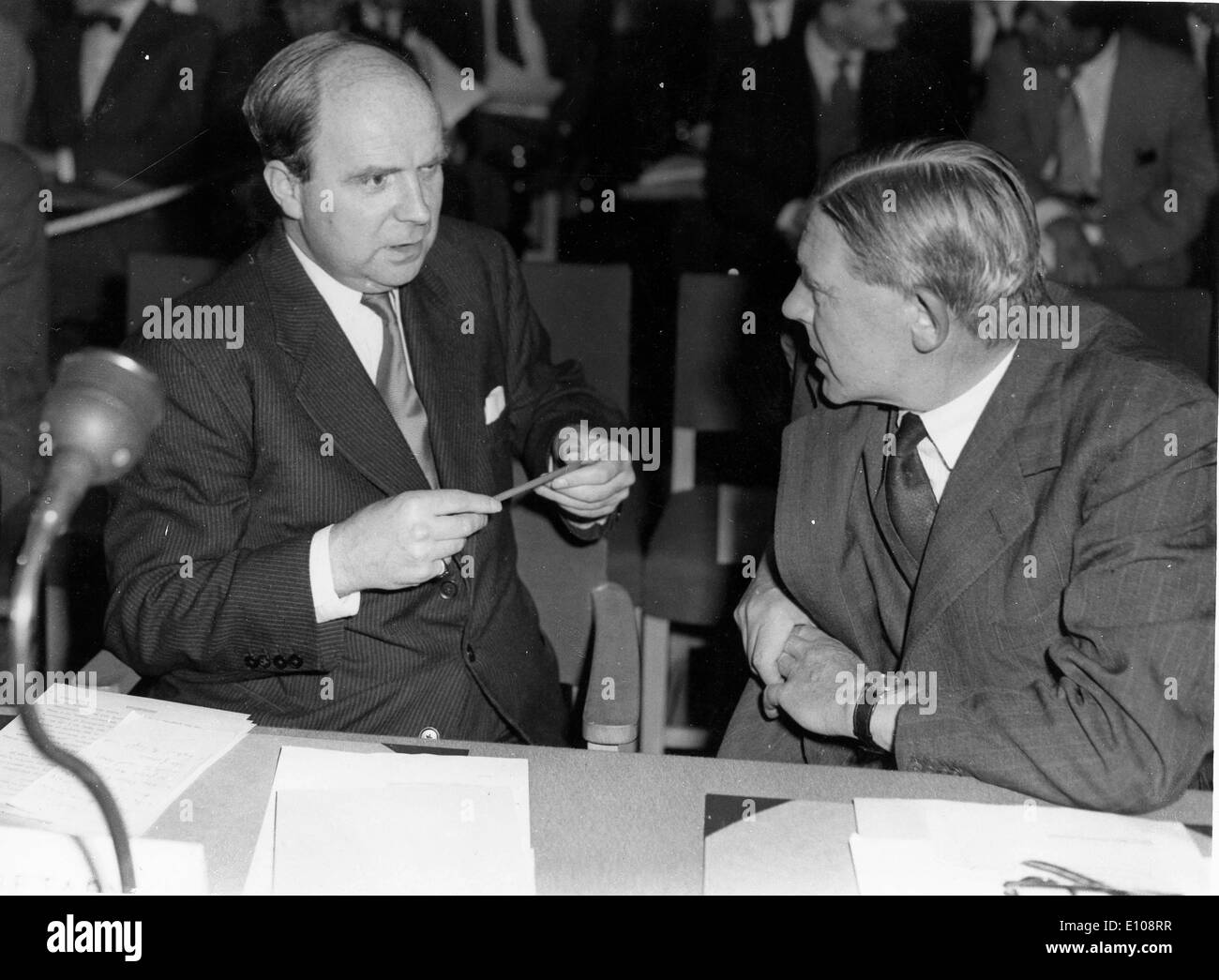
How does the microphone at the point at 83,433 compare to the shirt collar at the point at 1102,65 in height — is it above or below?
below

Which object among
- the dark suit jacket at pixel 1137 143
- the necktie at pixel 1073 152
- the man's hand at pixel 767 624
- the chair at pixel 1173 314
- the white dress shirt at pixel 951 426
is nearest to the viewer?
the white dress shirt at pixel 951 426

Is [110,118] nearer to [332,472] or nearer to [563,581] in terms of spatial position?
[332,472]

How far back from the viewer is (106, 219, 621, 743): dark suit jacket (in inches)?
59.9

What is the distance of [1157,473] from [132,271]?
1.60 metres

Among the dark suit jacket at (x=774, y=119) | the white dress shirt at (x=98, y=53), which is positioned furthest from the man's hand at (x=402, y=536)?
the dark suit jacket at (x=774, y=119)

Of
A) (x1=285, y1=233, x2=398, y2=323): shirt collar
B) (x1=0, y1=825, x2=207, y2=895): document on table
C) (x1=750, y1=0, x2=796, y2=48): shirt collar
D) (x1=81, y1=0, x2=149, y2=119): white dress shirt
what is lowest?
(x1=0, y1=825, x2=207, y2=895): document on table

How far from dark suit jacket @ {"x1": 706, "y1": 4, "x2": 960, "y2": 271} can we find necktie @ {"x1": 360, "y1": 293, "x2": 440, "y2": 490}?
122 centimetres

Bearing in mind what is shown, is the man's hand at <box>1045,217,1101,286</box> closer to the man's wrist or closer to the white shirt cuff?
the man's wrist

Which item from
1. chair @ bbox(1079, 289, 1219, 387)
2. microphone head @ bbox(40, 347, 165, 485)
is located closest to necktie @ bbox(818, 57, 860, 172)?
chair @ bbox(1079, 289, 1219, 387)

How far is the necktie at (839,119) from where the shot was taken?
2.66m

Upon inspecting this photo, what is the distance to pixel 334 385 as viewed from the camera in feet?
5.27

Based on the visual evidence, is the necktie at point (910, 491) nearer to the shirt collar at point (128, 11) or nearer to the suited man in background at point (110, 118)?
the suited man in background at point (110, 118)

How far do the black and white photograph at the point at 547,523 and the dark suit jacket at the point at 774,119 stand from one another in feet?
0.32
